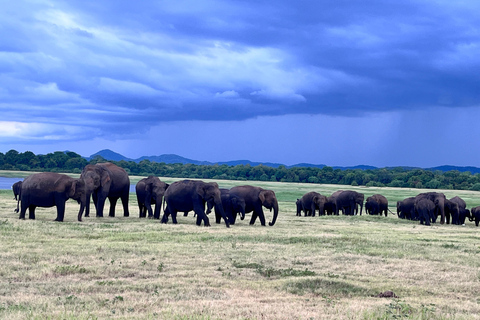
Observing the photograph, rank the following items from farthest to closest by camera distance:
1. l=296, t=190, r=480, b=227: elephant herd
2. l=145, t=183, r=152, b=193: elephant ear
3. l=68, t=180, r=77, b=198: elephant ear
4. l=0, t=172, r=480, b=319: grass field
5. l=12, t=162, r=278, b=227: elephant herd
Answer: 1. l=296, t=190, r=480, b=227: elephant herd
2. l=145, t=183, r=152, b=193: elephant ear
3. l=68, t=180, r=77, b=198: elephant ear
4. l=12, t=162, r=278, b=227: elephant herd
5. l=0, t=172, r=480, b=319: grass field

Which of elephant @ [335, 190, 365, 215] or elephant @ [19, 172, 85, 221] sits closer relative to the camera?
elephant @ [19, 172, 85, 221]

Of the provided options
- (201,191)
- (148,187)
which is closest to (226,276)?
(201,191)

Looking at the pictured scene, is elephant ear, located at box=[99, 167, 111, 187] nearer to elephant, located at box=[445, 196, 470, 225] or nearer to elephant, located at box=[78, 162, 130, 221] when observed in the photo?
elephant, located at box=[78, 162, 130, 221]

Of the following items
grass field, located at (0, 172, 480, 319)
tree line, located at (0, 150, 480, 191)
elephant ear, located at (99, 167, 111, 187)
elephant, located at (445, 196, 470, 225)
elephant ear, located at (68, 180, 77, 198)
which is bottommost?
grass field, located at (0, 172, 480, 319)

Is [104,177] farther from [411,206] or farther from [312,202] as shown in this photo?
[411,206]

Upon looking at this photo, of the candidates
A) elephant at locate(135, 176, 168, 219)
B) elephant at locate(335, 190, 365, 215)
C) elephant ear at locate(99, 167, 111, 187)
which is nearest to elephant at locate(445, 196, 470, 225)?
elephant at locate(335, 190, 365, 215)

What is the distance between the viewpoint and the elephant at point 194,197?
1155 inches

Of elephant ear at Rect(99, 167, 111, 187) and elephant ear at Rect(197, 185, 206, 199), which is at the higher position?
elephant ear at Rect(99, 167, 111, 187)

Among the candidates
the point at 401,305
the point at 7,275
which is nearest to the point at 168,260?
the point at 7,275

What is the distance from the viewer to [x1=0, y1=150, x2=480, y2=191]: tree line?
12510 cm

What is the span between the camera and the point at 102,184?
3322cm

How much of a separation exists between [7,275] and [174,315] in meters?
6.05

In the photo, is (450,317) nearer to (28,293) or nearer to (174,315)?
(174,315)

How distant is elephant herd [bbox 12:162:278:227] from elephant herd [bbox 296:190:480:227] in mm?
14891
